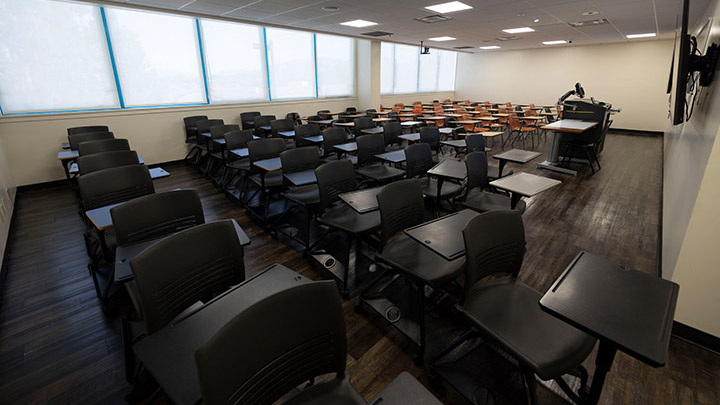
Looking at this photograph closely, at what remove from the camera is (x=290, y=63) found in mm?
8523

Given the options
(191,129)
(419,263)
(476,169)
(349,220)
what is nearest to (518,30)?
(476,169)

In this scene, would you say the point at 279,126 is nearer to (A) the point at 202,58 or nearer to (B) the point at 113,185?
(A) the point at 202,58

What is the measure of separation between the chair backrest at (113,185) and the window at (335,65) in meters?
7.30

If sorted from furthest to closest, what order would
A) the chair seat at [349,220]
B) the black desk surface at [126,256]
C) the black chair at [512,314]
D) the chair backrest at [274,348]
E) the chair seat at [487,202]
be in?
1. the chair seat at [487,202]
2. the chair seat at [349,220]
3. the black desk surface at [126,256]
4. the black chair at [512,314]
5. the chair backrest at [274,348]

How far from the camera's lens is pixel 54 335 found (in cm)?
223

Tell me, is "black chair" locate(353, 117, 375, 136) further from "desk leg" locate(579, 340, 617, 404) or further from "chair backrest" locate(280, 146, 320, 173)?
"desk leg" locate(579, 340, 617, 404)

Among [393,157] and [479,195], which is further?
[393,157]

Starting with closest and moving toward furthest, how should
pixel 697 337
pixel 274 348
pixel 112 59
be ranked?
1. pixel 274 348
2. pixel 697 337
3. pixel 112 59

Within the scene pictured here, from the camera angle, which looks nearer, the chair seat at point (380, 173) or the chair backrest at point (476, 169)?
the chair backrest at point (476, 169)

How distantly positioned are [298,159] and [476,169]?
1.88m

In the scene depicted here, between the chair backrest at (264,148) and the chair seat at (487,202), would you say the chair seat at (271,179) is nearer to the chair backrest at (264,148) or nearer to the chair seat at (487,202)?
the chair backrest at (264,148)

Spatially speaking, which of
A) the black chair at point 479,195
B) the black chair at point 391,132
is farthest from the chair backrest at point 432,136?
the black chair at point 479,195

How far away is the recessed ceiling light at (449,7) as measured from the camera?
17.1 ft

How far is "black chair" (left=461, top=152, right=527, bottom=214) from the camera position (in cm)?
307
